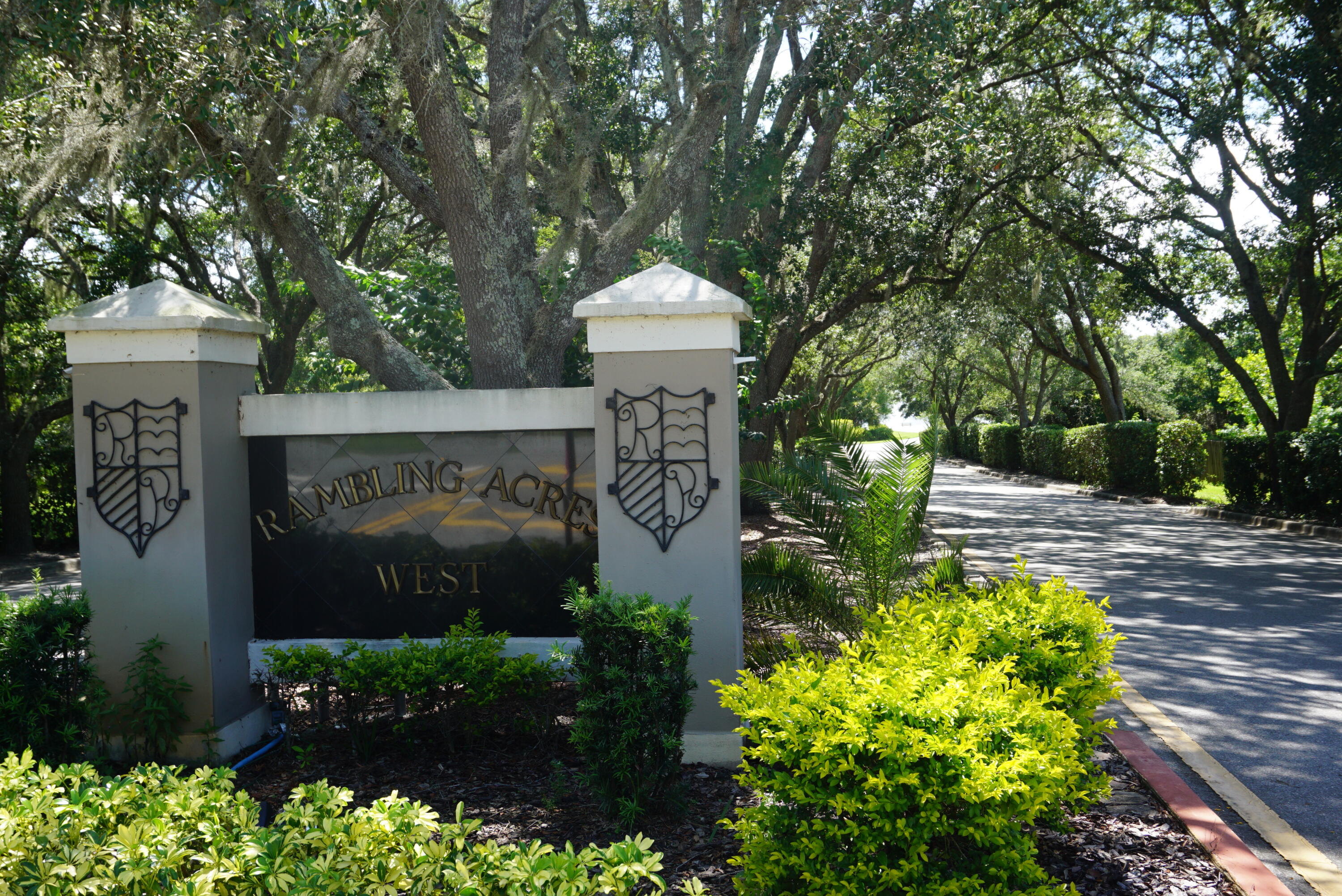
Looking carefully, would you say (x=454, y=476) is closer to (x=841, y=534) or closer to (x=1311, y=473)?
(x=841, y=534)

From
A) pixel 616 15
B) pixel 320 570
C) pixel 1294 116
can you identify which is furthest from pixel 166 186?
pixel 1294 116

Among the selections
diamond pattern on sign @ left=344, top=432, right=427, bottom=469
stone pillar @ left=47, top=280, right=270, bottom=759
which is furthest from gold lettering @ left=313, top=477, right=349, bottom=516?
stone pillar @ left=47, top=280, right=270, bottom=759

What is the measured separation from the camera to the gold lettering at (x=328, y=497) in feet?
17.8

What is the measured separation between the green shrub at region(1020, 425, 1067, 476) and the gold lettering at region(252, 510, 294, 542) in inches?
1108

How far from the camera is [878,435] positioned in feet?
19.4

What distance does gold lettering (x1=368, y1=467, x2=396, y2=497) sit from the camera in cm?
538

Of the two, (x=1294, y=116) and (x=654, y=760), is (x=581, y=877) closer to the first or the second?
(x=654, y=760)

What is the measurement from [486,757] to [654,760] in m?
1.29

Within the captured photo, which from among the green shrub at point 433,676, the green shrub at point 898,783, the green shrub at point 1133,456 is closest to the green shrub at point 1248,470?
the green shrub at point 1133,456

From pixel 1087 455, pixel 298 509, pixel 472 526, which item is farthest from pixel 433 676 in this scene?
pixel 1087 455

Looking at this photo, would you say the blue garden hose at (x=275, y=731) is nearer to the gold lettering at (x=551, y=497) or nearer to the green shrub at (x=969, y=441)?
the gold lettering at (x=551, y=497)

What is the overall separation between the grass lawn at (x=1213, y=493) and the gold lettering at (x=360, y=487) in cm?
1975

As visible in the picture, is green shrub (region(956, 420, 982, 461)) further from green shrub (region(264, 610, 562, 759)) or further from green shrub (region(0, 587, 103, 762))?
green shrub (region(0, 587, 103, 762))

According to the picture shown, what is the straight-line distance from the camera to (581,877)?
2.04 metres
